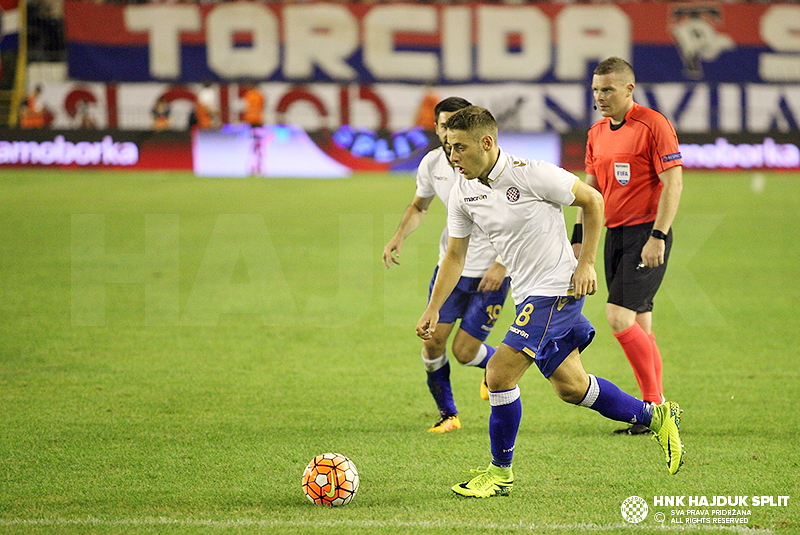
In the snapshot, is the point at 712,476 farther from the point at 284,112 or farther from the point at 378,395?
the point at 284,112

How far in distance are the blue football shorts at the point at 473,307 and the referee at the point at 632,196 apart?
63cm

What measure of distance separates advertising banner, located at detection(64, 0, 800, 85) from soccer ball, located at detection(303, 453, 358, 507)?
86.1 feet

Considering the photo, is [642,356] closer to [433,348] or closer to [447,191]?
[433,348]

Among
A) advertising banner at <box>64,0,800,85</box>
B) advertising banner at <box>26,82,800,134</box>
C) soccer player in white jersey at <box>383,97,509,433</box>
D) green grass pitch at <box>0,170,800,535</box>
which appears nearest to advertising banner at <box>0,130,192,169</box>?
advertising banner at <box>26,82,800,134</box>

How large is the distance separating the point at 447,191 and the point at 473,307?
0.78 meters

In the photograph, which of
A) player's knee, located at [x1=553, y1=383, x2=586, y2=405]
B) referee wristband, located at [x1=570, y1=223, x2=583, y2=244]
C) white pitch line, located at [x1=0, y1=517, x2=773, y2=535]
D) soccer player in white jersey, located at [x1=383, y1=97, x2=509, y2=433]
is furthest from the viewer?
soccer player in white jersey, located at [x1=383, y1=97, x2=509, y2=433]

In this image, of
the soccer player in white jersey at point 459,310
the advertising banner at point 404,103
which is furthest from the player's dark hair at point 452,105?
the advertising banner at point 404,103

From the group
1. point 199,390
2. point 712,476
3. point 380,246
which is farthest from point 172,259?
point 712,476

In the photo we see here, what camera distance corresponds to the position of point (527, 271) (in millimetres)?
4699

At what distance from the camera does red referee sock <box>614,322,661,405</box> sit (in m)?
5.66

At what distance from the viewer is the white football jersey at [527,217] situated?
4.55m

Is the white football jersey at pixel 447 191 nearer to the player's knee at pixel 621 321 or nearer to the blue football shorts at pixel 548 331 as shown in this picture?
the player's knee at pixel 621 321

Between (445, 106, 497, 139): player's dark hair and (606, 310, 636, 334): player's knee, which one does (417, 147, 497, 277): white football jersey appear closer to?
(606, 310, 636, 334): player's knee

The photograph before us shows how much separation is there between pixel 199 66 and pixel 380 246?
1955 cm
